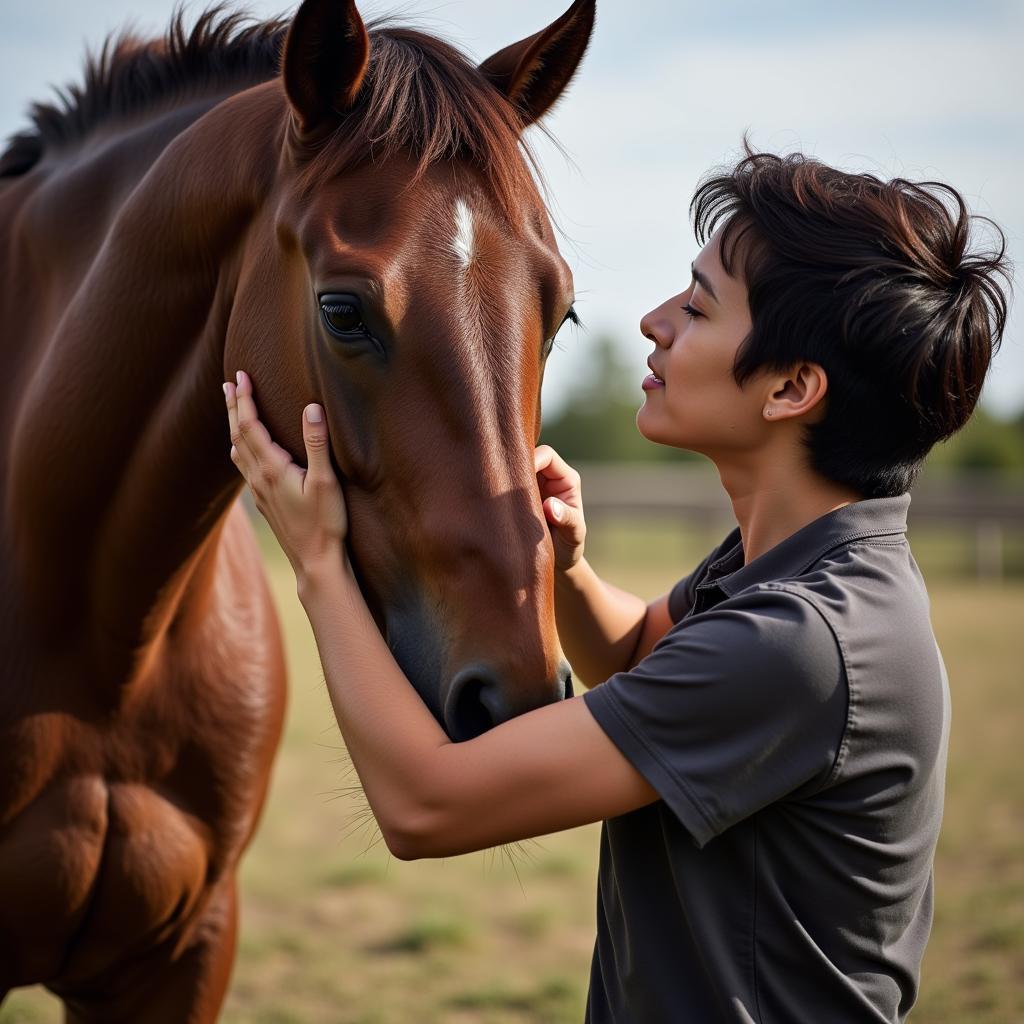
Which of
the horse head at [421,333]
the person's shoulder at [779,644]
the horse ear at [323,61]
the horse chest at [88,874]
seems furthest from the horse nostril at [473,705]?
the horse chest at [88,874]

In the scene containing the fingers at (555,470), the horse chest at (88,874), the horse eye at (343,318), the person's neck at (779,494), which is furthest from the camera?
the horse chest at (88,874)

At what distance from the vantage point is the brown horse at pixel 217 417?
1645 mm

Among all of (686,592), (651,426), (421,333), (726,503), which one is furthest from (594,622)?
(726,503)

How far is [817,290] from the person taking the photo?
66.9 inches

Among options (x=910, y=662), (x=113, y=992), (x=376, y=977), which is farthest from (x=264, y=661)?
(x=376, y=977)

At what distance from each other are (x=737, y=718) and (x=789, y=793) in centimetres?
16

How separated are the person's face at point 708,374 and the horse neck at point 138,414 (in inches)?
32.7

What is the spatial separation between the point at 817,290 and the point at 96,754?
1717 mm

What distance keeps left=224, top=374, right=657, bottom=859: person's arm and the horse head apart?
0.19 ft

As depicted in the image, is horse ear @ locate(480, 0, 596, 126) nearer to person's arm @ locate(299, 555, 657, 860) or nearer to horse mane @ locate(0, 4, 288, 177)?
horse mane @ locate(0, 4, 288, 177)

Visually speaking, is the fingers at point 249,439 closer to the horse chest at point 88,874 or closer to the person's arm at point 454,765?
the person's arm at point 454,765

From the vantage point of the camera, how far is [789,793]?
1542 millimetres

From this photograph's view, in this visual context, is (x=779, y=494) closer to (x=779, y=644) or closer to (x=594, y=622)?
(x=779, y=644)

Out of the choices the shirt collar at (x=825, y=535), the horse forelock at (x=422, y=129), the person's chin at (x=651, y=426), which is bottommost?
the shirt collar at (x=825, y=535)
